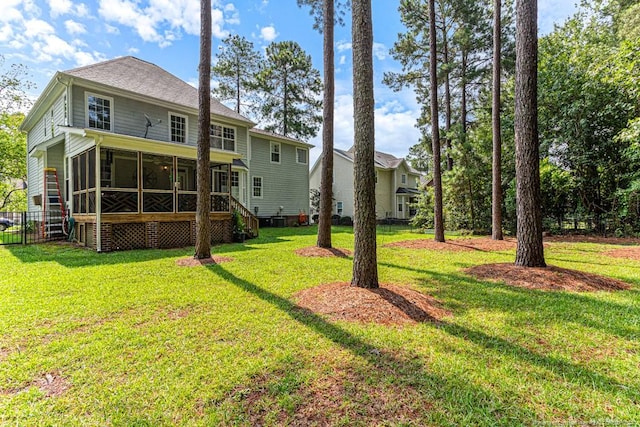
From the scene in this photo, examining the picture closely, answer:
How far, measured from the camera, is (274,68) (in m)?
26.5

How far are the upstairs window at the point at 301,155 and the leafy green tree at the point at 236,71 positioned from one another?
888cm

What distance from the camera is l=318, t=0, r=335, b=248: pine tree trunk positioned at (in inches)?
359

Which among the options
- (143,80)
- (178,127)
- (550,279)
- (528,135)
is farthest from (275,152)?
(550,279)

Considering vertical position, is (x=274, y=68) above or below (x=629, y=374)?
above

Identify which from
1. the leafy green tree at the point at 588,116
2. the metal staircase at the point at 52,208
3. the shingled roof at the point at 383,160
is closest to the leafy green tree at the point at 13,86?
the metal staircase at the point at 52,208

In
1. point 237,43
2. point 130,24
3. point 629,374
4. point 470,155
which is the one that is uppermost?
point 237,43

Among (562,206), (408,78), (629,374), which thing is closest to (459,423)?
(629,374)

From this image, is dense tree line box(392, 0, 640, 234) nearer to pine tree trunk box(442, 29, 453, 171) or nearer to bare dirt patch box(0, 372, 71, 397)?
pine tree trunk box(442, 29, 453, 171)

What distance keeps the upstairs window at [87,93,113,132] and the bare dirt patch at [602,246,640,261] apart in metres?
17.6

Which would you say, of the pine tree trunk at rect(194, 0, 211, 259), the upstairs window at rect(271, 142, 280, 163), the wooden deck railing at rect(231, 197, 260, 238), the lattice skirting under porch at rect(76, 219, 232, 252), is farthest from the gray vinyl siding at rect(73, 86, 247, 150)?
the pine tree trunk at rect(194, 0, 211, 259)

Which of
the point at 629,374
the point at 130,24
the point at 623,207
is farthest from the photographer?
the point at 130,24

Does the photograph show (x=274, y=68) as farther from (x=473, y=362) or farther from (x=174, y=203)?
(x=473, y=362)

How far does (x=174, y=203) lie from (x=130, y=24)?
29.5ft

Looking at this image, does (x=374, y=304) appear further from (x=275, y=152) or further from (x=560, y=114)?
(x=275, y=152)
